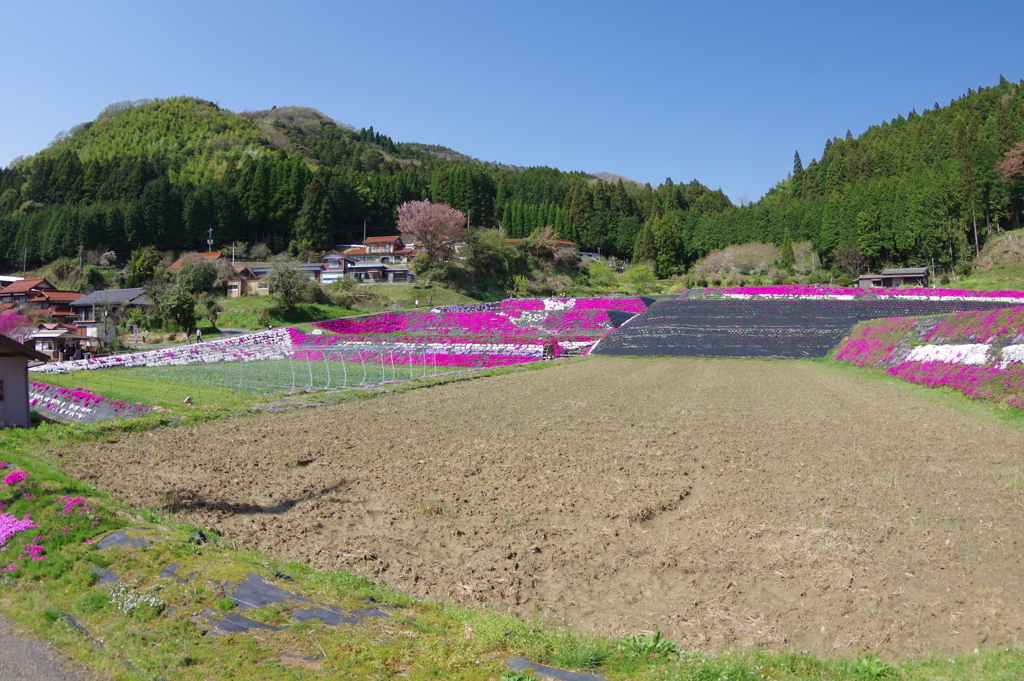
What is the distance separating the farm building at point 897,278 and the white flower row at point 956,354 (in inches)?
1317

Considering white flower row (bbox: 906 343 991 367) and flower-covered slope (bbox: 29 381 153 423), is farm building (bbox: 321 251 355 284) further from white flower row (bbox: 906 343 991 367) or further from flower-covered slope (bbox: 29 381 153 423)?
white flower row (bbox: 906 343 991 367)

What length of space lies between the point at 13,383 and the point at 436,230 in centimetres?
4673

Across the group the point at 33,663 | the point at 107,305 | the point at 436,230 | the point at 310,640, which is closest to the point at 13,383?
the point at 33,663

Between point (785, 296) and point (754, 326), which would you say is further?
point (785, 296)

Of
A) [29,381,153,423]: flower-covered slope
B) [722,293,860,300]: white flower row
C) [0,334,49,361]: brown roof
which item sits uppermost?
[722,293,860,300]: white flower row

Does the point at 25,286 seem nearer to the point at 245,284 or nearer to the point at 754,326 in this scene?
the point at 245,284

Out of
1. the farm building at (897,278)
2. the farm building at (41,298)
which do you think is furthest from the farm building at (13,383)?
the farm building at (897,278)

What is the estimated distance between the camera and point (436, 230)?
5888 cm

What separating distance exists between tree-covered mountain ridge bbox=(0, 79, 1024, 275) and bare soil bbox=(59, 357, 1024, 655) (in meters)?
51.0

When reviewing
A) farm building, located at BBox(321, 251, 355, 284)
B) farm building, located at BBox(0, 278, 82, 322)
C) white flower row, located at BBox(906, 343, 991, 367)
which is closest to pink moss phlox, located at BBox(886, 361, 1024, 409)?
white flower row, located at BBox(906, 343, 991, 367)

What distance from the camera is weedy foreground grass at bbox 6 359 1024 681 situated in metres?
3.88

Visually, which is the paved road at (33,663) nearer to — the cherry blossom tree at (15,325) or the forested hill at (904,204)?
the cherry blossom tree at (15,325)

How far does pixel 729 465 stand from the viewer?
9.25 m

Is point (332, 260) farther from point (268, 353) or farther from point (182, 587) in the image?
point (182, 587)
